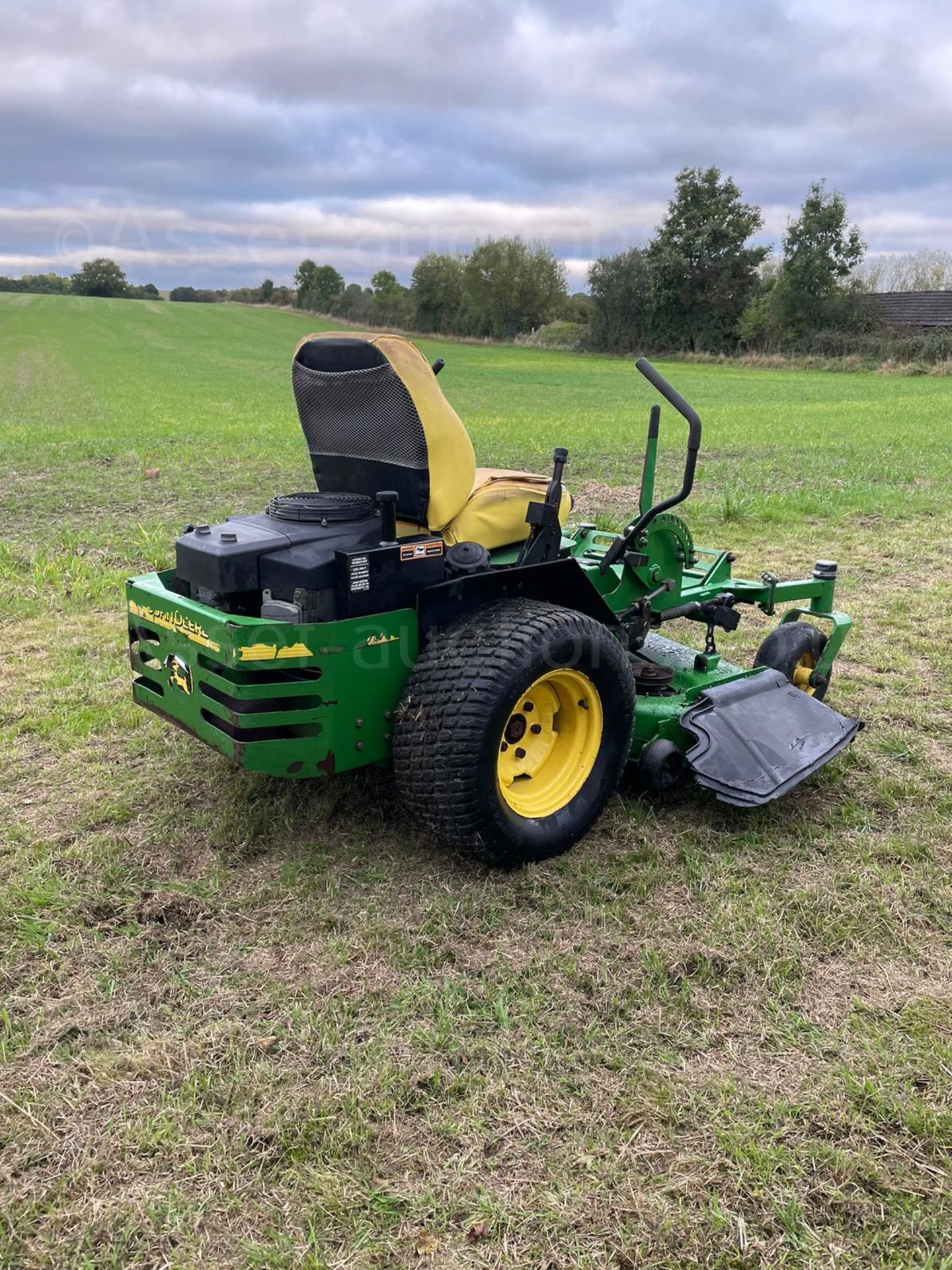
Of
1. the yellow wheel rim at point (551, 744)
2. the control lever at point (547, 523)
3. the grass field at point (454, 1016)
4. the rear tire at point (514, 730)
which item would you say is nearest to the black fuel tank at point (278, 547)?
the rear tire at point (514, 730)

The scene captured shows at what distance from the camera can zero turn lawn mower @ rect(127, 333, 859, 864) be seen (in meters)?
3.17

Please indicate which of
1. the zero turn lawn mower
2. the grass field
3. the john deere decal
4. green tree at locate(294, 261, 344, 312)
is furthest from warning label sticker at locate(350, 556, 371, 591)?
green tree at locate(294, 261, 344, 312)

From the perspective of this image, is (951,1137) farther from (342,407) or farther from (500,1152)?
(342,407)

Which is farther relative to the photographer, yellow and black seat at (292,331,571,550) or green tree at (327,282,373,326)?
green tree at (327,282,373,326)

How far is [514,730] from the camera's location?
354 cm

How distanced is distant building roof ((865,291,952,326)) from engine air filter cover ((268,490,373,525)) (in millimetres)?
45551

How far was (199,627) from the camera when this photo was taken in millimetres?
3209

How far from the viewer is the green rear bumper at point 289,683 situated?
3084 mm

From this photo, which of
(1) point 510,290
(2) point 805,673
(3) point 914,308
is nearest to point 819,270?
(3) point 914,308

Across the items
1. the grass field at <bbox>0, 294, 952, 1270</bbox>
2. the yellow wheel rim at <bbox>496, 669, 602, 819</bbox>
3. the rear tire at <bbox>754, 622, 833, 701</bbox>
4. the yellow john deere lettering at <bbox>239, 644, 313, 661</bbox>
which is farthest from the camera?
the rear tire at <bbox>754, 622, 833, 701</bbox>

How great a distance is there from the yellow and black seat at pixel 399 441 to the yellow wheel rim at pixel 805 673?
5.82 feet

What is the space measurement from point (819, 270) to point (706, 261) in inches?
230

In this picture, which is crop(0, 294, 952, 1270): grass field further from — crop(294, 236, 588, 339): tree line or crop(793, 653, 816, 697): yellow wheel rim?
crop(294, 236, 588, 339): tree line

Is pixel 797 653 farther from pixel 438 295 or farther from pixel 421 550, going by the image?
pixel 438 295
